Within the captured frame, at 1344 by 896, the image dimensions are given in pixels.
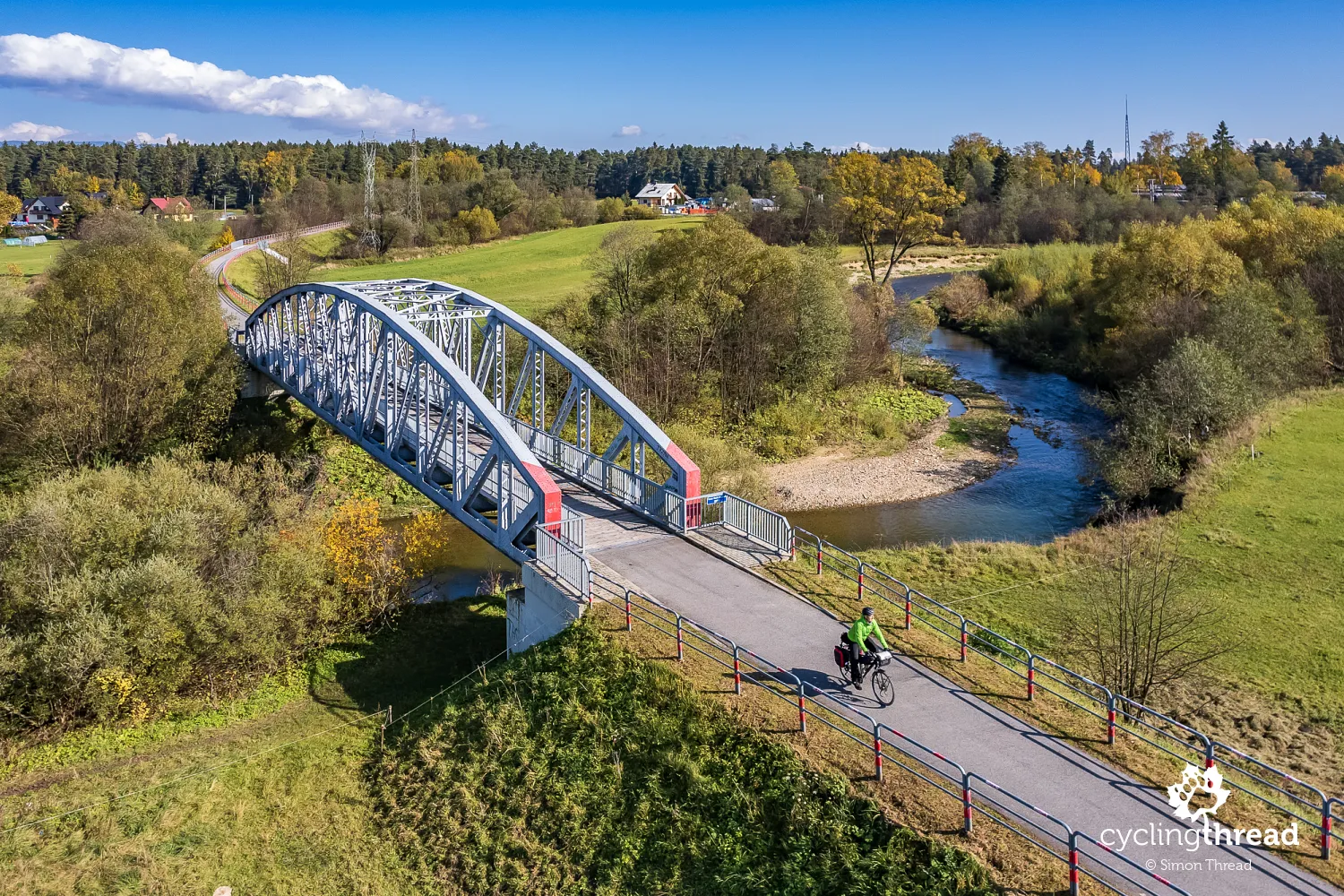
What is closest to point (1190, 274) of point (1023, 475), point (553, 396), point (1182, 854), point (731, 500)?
point (1023, 475)

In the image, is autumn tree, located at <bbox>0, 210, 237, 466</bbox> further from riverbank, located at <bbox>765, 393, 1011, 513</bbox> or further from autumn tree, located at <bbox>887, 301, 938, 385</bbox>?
autumn tree, located at <bbox>887, 301, 938, 385</bbox>

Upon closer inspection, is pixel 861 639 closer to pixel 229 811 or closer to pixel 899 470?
pixel 229 811

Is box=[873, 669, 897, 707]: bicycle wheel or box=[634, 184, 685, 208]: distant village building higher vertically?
box=[634, 184, 685, 208]: distant village building

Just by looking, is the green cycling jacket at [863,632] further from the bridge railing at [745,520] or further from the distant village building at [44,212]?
the distant village building at [44,212]

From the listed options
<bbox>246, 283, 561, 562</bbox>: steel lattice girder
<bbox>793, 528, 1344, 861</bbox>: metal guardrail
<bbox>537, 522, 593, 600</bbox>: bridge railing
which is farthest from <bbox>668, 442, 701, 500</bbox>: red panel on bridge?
<bbox>537, 522, 593, 600</bbox>: bridge railing

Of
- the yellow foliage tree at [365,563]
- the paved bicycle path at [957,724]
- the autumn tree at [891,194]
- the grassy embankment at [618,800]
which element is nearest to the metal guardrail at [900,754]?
the paved bicycle path at [957,724]
